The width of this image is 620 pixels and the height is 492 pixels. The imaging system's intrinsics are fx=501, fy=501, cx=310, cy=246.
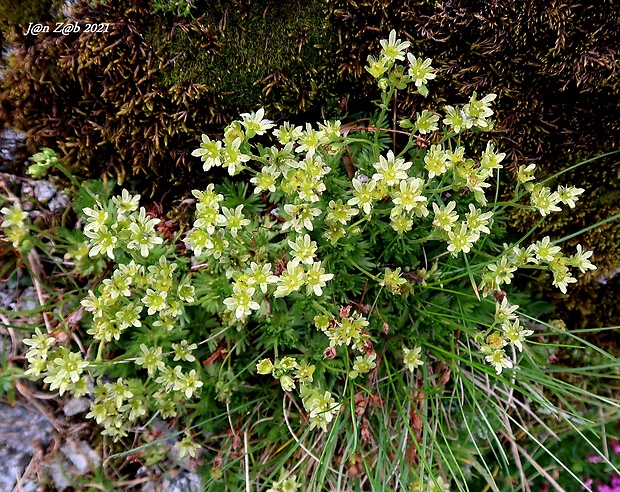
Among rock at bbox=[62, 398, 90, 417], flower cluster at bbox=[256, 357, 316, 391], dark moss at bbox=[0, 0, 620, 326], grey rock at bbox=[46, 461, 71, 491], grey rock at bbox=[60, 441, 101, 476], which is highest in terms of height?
dark moss at bbox=[0, 0, 620, 326]

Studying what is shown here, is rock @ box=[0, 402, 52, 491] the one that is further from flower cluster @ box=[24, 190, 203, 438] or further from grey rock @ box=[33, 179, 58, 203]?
grey rock @ box=[33, 179, 58, 203]

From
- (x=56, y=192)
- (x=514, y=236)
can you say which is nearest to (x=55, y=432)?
(x=56, y=192)

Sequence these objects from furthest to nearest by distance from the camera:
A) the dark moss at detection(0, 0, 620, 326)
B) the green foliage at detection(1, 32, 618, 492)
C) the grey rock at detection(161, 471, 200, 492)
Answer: the grey rock at detection(161, 471, 200, 492), the dark moss at detection(0, 0, 620, 326), the green foliage at detection(1, 32, 618, 492)

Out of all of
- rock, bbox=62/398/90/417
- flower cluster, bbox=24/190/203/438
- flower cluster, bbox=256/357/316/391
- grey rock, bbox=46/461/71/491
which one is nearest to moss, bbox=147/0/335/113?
flower cluster, bbox=24/190/203/438

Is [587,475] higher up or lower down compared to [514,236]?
lower down

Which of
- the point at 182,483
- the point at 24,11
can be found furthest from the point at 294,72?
the point at 182,483

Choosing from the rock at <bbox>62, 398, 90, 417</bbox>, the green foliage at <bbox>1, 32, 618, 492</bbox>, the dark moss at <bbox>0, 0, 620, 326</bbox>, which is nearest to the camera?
the green foliage at <bbox>1, 32, 618, 492</bbox>

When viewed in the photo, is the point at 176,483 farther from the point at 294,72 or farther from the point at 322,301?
the point at 294,72

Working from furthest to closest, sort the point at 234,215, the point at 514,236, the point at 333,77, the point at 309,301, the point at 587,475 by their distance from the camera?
the point at 587,475
the point at 514,236
the point at 333,77
the point at 309,301
the point at 234,215

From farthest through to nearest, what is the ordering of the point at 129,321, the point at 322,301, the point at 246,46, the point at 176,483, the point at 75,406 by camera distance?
the point at 176,483 < the point at 75,406 < the point at 246,46 < the point at 322,301 < the point at 129,321

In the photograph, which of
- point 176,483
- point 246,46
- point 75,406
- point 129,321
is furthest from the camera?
point 176,483

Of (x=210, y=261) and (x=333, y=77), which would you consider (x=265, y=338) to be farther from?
(x=333, y=77)
